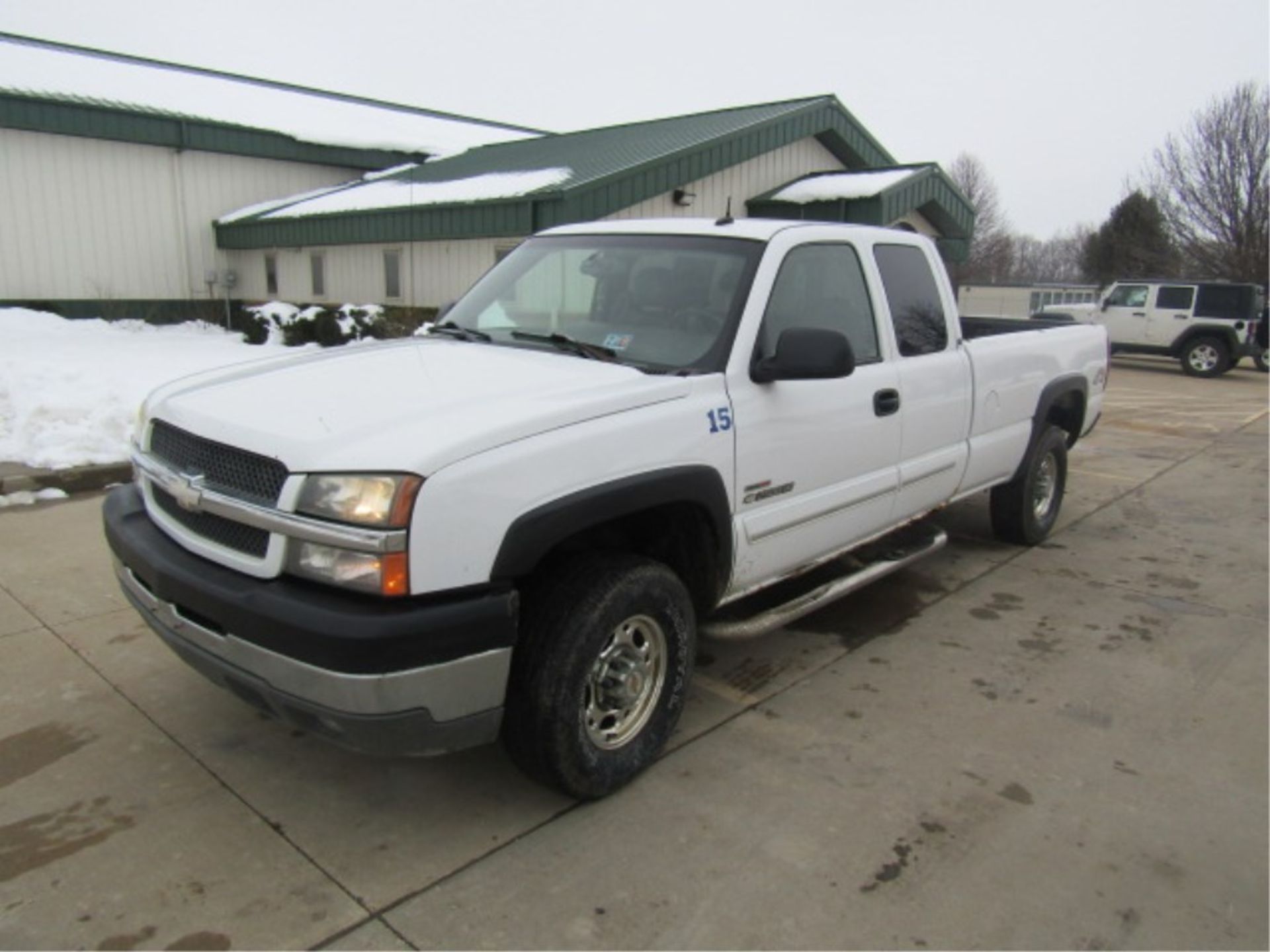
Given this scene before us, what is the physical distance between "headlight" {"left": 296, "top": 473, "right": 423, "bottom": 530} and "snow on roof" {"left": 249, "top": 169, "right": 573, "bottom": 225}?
38.3 ft

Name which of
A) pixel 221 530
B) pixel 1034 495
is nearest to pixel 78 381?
pixel 221 530

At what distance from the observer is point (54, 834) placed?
283 centimetres

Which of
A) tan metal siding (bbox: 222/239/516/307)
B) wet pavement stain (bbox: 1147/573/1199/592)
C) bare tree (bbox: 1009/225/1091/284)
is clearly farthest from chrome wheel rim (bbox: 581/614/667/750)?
bare tree (bbox: 1009/225/1091/284)

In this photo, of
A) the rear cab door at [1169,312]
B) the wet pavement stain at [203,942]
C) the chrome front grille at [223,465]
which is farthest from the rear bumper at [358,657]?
the rear cab door at [1169,312]

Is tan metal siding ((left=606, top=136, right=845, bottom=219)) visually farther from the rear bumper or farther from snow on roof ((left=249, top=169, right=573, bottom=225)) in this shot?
the rear bumper

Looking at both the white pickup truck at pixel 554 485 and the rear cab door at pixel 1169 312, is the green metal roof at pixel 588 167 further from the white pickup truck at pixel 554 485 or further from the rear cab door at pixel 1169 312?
the white pickup truck at pixel 554 485

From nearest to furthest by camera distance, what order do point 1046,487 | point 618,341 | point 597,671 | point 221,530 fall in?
point 221,530
point 597,671
point 618,341
point 1046,487

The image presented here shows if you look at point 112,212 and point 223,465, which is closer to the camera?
point 223,465

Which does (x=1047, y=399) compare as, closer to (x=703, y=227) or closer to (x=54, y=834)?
(x=703, y=227)

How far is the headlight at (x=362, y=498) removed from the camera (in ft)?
7.90

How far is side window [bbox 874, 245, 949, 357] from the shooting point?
4.40 meters

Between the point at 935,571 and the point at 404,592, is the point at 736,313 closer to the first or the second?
the point at 404,592

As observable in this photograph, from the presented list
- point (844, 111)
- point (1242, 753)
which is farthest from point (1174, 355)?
point (1242, 753)

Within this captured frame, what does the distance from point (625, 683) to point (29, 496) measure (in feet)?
17.8
